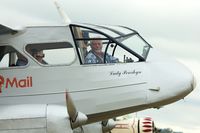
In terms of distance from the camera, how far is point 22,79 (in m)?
13.7

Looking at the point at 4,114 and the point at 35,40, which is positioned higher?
the point at 35,40

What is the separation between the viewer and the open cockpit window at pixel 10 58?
45.5 ft

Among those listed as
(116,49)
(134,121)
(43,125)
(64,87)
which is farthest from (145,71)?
(134,121)

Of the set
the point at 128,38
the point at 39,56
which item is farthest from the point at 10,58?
the point at 128,38

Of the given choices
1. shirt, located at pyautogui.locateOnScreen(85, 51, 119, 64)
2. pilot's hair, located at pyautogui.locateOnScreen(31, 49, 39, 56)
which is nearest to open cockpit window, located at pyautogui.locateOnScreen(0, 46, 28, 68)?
pilot's hair, located at pyautogui.locateOnScreen(31, 49, 39, 56)

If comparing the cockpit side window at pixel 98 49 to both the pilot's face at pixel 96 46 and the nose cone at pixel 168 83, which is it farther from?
the nose cone at pixel 168 83

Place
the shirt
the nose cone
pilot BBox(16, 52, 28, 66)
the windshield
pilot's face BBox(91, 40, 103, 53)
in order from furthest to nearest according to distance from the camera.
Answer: the windshield
pilot's face BBox(91, 40, 103, 53)
the shirt
pilot BBox(16, 52, 28, 66)
the nose cone

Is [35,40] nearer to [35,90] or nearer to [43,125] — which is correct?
[35,90]

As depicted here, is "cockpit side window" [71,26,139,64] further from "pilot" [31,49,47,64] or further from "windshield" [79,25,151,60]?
"pilot" [31,49,47,64]

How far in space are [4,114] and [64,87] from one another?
1.61 m

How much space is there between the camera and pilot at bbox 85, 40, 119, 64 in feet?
45.9

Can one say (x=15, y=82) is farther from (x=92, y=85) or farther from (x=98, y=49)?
(x=98, y=49)

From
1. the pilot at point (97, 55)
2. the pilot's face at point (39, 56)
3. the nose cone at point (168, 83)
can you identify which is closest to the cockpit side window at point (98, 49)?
the pilot at point (97, 55)

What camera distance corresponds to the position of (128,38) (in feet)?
47.9
